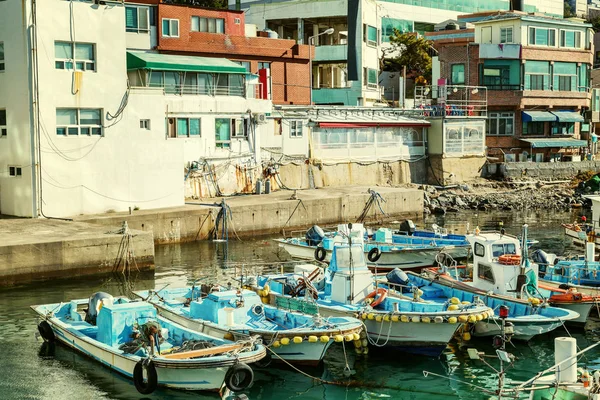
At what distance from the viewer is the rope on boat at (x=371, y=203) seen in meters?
49.3

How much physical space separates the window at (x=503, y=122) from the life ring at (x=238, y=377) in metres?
47.5

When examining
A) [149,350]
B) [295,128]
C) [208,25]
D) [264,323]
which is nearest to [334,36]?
[208,25]

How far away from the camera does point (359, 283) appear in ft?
83.8

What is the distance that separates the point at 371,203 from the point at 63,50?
18223 mm

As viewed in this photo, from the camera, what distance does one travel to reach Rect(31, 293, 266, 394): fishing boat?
20.8 metres

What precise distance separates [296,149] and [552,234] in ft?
51.0

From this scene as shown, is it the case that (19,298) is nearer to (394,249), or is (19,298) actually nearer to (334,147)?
(394,249)

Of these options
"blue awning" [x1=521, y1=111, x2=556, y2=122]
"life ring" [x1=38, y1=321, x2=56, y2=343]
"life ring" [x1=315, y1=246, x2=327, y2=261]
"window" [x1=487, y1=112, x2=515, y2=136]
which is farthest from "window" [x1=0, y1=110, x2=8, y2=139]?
"blue awning" [x1=521, y1=111, x2=556, y2=122]

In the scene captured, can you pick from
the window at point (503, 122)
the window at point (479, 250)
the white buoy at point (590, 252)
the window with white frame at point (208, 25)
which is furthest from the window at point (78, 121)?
the window at point (503, 122)

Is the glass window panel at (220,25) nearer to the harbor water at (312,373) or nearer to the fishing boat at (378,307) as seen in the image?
the harbor water at (312,373)

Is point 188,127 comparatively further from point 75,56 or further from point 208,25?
point 208,25

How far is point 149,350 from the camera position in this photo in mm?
21672

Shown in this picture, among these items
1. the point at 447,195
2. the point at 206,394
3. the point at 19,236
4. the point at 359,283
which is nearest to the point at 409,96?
the point at 447,195

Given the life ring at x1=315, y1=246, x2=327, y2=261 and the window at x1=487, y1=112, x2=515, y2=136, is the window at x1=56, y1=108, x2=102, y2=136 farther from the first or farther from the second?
the window at x1=487, y1=112, x2=515, y2=136
